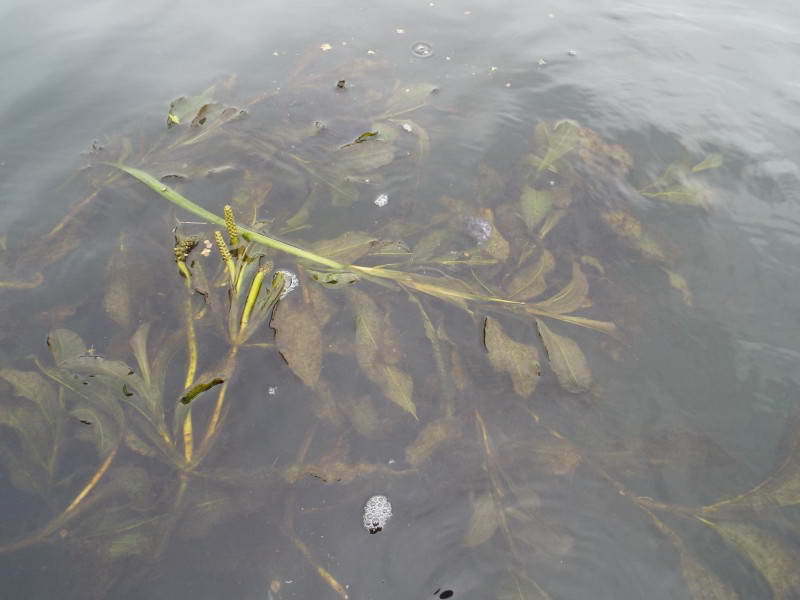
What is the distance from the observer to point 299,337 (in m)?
1.95

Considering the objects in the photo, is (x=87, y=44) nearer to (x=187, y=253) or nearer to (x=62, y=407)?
(x=187, y=253)

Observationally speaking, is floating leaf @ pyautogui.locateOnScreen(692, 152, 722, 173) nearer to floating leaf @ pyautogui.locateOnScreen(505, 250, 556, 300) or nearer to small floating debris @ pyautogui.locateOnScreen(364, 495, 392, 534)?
floating leaf @ pyautogui.locateOnScreen(505, 250, 556, 300)

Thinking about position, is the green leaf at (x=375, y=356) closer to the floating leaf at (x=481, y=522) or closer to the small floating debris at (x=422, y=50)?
the floating leaf at (x=481, y=522)

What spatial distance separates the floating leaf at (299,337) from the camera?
6.09 ft

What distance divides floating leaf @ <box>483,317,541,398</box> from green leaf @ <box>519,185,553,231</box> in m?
0.71

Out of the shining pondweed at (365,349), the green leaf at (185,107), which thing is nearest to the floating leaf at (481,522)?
the shining pondweed at (365,349)

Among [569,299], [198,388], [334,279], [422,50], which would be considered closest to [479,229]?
[569,299]

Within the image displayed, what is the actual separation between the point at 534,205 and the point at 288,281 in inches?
53.7

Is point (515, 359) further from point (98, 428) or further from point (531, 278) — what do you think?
point (98, 428)

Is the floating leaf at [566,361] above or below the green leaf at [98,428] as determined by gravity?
above

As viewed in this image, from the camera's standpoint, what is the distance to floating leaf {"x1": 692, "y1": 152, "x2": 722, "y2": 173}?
267 centimetres

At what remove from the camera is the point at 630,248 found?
7.64 feet

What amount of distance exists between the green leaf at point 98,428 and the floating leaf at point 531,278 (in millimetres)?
1740

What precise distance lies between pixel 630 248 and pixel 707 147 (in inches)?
42.9
